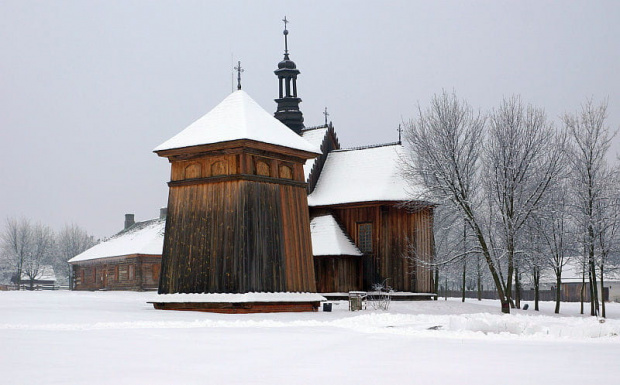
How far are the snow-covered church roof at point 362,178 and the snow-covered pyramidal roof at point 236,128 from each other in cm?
970

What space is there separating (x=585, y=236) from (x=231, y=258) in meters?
18.9

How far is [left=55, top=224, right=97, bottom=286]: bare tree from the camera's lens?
106m

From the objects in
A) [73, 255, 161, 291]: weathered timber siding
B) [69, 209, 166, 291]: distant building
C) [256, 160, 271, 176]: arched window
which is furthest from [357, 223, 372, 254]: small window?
[73, 255, 161, 291]: weathered timber siding

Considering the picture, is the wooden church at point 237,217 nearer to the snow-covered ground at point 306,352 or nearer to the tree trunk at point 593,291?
the snow-covered ground at point 306,352

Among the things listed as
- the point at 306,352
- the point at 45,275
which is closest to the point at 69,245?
the point at 45,275

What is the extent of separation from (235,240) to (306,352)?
50.3 ft

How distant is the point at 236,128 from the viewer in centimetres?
2959

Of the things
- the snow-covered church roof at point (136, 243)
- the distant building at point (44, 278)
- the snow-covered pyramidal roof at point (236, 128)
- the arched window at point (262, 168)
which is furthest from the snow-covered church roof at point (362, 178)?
the distant building at point (44, 278)

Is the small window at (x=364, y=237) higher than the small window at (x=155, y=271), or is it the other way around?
the small window at (x=364, y=237)

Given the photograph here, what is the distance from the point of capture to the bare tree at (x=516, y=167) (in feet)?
114

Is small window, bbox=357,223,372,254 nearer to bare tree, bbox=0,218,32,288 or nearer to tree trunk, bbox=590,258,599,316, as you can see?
tree trunk, bbox=590,258,599,316

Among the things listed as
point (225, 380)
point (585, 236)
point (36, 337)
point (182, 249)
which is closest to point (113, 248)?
point (182, 249)

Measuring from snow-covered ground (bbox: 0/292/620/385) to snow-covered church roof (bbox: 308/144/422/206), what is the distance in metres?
19.7

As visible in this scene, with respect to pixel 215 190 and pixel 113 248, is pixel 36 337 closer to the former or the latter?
pixel 215 190
